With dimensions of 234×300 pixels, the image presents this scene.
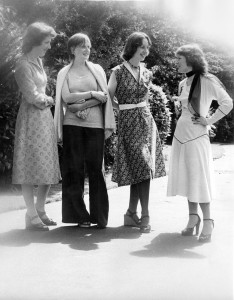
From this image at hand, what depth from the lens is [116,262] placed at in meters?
3.98

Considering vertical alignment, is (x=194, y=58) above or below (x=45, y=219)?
above

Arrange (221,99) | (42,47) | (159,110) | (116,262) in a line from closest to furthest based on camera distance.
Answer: (116,262), (221,99), (42,47), (159,110)

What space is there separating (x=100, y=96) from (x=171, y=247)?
153 cm

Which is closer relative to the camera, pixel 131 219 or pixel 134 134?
pixel 134 134

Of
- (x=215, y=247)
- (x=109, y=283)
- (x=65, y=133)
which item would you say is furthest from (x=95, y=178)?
(x=109, y=283)

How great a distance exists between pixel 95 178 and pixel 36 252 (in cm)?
112

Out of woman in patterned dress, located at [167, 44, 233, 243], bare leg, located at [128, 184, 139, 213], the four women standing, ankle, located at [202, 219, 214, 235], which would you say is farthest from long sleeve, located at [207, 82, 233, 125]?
bare leg, located at [128, 184, 139, 213]

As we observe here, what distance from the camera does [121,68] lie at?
16.8 ft

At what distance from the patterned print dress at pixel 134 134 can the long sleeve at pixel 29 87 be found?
73cm

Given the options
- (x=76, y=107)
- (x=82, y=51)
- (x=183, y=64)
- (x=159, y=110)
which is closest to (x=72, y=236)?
(x=76, y=107)

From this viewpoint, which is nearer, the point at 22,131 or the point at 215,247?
the point at 215,247

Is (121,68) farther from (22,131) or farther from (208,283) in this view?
(208,283)

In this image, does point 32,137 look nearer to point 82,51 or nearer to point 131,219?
point 82,51

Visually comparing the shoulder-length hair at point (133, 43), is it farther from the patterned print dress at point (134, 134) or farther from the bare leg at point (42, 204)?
the bare leg at point (42, 204)
